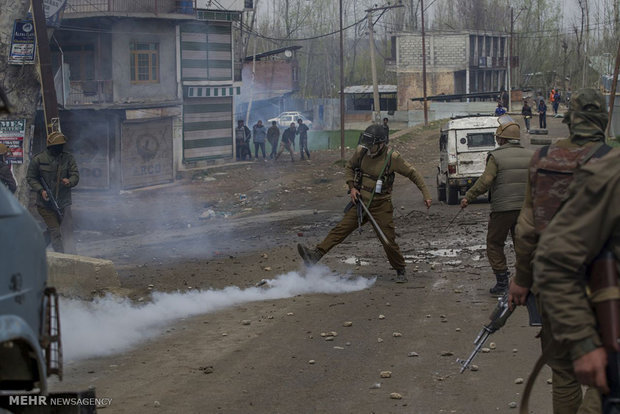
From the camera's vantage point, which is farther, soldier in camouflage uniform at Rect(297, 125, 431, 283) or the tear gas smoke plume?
soldier in camouflage uniform at Rect(297, 125, 431, 283)

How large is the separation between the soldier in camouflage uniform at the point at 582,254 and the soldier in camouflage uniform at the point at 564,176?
0.74 metres

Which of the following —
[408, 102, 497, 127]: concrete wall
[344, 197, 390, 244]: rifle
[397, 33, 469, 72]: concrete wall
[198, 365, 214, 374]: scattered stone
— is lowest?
[198, 365, 214, 374]: scattered stone

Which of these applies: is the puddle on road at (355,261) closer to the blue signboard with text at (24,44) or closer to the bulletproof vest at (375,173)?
the bulletproof vest at (375,173)

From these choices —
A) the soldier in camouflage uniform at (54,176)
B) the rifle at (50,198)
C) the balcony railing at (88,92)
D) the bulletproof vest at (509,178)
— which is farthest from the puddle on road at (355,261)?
the balcony railing at (88,92)

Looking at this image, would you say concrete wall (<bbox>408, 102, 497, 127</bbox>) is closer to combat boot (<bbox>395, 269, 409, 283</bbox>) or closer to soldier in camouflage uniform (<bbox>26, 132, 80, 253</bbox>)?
combat boot (<bbox>395, 269, 409, 283</bbox>)

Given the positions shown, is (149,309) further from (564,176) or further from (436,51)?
(436,51)

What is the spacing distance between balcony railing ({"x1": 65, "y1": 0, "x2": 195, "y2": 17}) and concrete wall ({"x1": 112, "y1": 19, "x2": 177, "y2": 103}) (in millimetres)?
515

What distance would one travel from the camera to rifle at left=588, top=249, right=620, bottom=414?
125 inches

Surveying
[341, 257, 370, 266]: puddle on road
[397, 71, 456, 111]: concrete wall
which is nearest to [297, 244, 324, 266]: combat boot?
[341, 257, 370, 266]: puddle on road

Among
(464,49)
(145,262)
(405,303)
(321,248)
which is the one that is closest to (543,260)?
(405,303)

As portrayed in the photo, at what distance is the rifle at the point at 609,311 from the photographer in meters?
3.18

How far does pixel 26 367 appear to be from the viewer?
3650mm

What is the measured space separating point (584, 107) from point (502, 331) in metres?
4.08

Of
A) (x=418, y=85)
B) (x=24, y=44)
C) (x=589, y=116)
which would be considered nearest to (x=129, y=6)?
(x=24, y=44)
